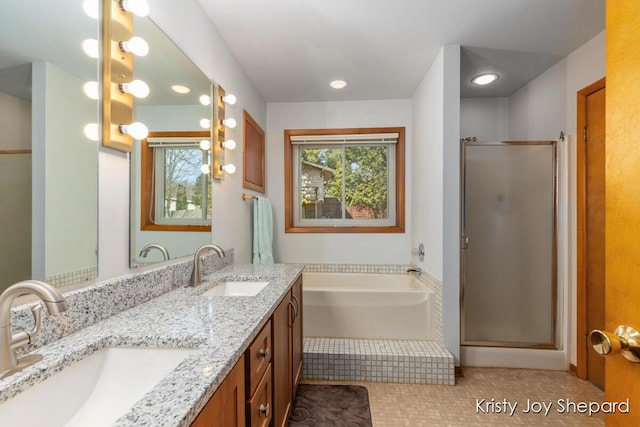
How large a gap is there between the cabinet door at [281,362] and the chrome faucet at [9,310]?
0.78 meters

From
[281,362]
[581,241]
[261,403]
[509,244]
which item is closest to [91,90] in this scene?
[261,403]

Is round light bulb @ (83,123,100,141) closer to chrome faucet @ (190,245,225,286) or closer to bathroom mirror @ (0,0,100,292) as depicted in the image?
bathroom mirror @ (0,0,100,292)

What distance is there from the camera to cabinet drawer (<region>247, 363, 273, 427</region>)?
3.14ft

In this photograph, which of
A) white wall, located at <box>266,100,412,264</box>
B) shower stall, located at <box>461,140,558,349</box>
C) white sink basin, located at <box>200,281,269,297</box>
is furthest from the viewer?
white wall, located at <box>266,100,412,264</box>

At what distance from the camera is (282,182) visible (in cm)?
338

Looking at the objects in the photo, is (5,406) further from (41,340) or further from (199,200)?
(199,200)

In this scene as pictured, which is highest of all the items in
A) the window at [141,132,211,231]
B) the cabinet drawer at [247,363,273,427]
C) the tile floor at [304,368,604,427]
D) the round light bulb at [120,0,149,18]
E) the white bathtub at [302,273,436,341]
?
the round light bulb at [120,0,149,18]

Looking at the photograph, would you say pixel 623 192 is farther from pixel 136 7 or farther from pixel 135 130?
pixel 136 7

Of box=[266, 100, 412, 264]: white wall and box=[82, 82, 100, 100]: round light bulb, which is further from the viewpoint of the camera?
box=[266, 100, 412, 264]: white wall

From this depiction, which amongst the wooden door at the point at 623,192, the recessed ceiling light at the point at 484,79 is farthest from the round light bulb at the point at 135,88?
the recessed ceiling light at the point at 484,79

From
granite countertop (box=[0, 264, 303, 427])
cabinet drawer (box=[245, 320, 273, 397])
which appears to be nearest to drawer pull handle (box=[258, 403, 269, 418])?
cabinet drawer (box=[245, 320, 273, 397])

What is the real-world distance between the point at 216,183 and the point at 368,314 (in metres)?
1.61

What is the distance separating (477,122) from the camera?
3.19 m

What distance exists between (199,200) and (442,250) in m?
1.73
